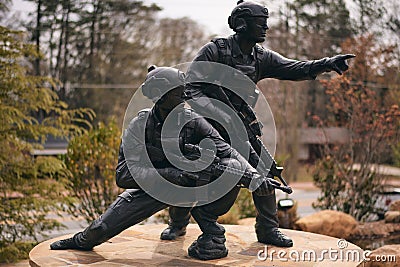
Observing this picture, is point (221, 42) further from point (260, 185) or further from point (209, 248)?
point (209, 248)

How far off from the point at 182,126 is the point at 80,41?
12888 mm

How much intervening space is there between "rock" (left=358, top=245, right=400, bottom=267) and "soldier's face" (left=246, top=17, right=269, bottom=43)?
3056 mm

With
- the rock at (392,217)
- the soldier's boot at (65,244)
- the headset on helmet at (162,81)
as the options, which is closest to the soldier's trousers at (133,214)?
the soldier's boot at (65,244)

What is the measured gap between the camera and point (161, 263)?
15.0 ft

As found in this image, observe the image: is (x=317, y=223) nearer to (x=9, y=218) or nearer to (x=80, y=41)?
(x=9, y=218)

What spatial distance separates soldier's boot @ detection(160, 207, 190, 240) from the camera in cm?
548

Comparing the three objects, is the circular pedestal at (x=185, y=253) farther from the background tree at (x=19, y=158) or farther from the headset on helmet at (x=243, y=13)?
the background tree at (x=19, y=158)

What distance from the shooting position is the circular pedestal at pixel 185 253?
4590 millimetres

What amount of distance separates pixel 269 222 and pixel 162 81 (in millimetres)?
1763

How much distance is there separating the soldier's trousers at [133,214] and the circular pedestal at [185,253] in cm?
19

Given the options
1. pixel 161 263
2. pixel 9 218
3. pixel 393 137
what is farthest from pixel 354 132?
pixel 161 263

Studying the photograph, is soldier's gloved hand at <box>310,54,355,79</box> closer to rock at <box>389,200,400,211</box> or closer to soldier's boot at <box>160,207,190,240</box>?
soldier's boot at <box>160,207,190,240</box>

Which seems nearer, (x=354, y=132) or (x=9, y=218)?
(x=9, y=218)

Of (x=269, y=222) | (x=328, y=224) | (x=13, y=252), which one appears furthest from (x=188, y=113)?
(x=328, y=224)
